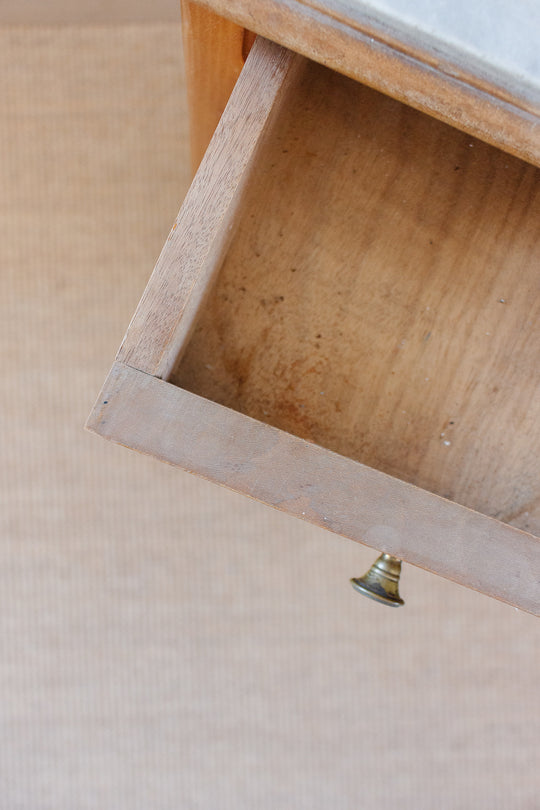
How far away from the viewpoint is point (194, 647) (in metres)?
0.87

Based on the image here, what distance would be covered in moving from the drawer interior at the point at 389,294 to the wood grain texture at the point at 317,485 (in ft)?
0.33

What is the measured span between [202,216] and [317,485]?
140mm

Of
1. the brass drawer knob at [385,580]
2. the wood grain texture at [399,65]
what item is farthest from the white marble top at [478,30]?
the brass drawer knob at [385,580]

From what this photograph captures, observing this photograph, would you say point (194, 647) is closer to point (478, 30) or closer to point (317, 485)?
point (317, 485)

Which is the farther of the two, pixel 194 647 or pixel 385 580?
pixel 194 647

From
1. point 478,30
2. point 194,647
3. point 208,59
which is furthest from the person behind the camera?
point 194,647

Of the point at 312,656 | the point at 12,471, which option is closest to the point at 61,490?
the point at 12,471

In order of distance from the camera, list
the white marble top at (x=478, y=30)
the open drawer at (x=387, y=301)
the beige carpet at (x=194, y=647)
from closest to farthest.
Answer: the white marble top at (x=478, y=30) → the open drawer at (x=387, y=301) → the beige carpet at (x=194, y=647)

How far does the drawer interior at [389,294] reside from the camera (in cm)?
46

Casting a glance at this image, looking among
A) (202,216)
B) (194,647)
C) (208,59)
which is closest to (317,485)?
(202,216)

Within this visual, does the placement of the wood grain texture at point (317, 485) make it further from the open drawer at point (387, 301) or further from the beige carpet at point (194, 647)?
the beige carpet at point (194, 647)

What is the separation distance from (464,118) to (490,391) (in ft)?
0.65

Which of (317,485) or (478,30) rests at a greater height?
(478,30)

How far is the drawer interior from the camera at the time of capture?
461 mm
